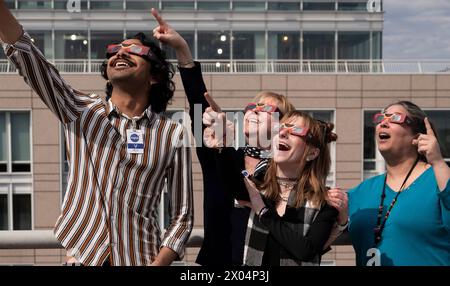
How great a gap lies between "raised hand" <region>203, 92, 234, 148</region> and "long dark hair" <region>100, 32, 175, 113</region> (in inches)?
19.9

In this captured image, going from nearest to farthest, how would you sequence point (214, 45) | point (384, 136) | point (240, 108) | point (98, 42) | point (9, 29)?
point (9, 29)
point (384, 136)
point (240, 108)
point (214, 45)
point (98, 42)

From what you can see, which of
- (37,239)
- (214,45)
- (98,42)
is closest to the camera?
(37,239)

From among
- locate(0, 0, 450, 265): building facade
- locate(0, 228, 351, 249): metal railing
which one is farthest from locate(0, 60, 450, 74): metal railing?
locate(0, 228, 351, 249): metal railing

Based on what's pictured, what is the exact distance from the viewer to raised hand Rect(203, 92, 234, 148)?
108 inches

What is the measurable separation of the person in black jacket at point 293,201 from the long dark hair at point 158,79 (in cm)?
63

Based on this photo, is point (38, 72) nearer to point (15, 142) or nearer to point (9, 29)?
point (9, 29)

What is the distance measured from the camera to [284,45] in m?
28.9

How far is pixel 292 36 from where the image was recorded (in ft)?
94.8

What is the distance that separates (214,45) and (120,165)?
26006mm

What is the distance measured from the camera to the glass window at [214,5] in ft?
93.4

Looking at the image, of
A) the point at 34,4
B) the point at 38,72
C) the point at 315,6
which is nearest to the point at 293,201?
the point at 38,72

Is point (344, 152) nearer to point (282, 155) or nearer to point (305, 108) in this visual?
point (305, 108)

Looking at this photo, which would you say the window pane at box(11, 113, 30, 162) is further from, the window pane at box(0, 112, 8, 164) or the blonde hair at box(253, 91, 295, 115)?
the blonde hair at box(253, 91, 295, 115)
